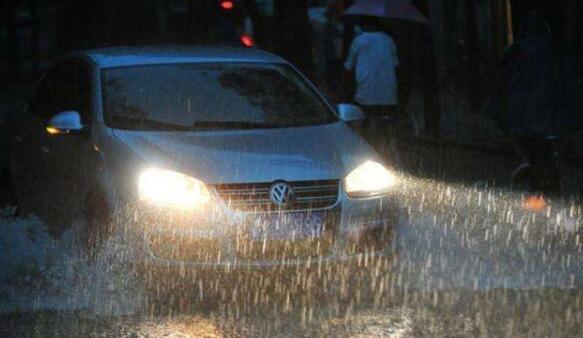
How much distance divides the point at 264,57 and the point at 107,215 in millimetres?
2265

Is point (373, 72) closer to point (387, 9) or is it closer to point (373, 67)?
point (373, 67)

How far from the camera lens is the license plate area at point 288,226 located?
6969 mm

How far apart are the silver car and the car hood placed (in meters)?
0.01

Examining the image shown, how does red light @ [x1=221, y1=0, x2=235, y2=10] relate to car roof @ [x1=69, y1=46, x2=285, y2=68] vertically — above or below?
above

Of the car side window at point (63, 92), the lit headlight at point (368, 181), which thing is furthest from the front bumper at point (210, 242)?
the car side window at point (63, 92)

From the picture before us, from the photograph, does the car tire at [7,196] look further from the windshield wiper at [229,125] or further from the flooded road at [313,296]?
the windshield wiper at [229,125]

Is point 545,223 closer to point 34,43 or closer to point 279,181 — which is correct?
point 279,181

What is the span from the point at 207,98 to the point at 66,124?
958 millimetres

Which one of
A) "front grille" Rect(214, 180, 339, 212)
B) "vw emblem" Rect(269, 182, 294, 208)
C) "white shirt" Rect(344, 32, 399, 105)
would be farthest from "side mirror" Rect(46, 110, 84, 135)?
"white shirt" Rect(344, 32, 399, 105)

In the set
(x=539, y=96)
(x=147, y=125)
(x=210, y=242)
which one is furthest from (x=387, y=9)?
(x=210, y=242)

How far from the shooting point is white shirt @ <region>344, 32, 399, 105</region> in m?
12.1

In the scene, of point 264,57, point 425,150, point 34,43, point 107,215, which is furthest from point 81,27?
point 107,215

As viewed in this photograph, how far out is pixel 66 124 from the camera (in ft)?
25.7

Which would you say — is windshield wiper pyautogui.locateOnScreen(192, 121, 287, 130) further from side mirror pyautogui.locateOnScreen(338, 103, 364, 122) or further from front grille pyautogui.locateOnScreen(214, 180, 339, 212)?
front grille pyautogui.locateOnScreen(214, 180, 339, 212)
